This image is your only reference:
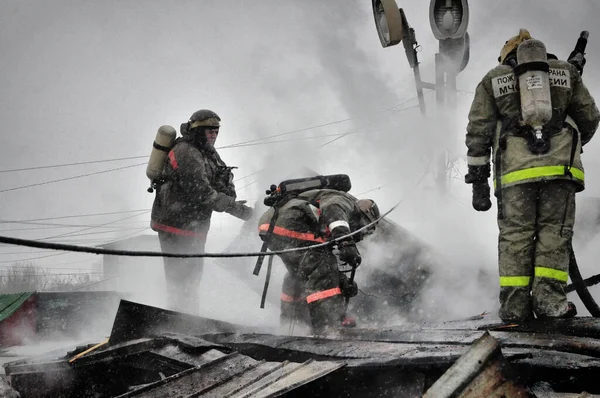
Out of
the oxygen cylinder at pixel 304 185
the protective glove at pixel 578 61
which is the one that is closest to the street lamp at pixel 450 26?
the oxygen cylinder at pixel 304 185

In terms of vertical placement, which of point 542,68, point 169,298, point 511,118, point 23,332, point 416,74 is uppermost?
point 416,74

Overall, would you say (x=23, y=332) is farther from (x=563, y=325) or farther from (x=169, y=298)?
(x=563, y=325)

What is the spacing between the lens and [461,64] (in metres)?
7.70

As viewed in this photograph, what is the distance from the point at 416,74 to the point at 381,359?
21.1ft

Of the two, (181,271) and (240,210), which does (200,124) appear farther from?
(181,271)

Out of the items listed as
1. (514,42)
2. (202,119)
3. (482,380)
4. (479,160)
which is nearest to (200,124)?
(202,119)

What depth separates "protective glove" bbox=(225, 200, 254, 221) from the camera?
5.33 m

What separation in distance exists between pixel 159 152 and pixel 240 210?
104 cm

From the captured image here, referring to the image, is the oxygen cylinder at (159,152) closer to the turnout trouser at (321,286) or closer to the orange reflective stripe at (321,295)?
the turnout trouser at (321,286)

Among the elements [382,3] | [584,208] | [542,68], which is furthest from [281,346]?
[382,3]

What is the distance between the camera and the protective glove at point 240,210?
5332 millimetres

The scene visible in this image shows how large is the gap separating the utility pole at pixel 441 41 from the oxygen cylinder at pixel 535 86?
382 cm

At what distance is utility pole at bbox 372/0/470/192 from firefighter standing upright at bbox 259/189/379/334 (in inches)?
120

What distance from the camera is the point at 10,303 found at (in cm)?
703
